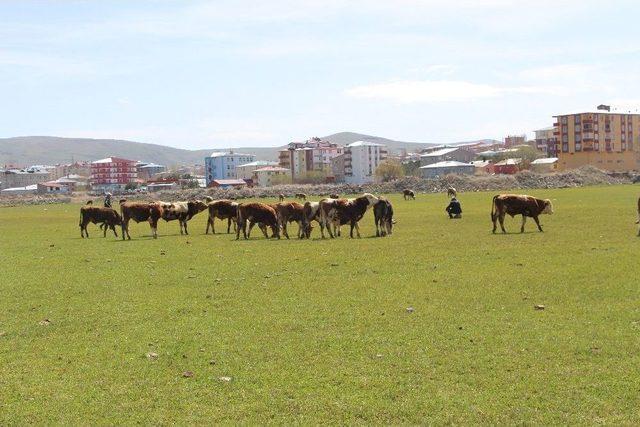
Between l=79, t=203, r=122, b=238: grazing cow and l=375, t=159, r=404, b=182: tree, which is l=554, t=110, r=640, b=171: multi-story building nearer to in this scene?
l=375, t=159, r=404, b=182: tree

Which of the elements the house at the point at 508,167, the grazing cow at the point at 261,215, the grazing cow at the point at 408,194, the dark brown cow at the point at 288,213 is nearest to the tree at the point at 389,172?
the house at the point at 508,167

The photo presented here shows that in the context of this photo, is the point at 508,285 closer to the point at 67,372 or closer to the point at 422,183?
the point at 67,372

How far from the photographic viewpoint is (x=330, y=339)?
464 inches

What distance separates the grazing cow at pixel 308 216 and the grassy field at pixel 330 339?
26.6 feet

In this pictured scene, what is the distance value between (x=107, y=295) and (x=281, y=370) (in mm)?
7766

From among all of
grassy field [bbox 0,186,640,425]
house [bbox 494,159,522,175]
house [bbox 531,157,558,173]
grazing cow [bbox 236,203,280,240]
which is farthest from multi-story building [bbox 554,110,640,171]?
grassy field [bbox 0,186,640,425]

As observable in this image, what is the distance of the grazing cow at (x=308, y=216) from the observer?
30.9 meters

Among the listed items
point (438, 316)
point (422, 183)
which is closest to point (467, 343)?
point (438, 316)

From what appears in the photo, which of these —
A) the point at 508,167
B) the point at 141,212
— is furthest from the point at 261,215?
the point at 508,167

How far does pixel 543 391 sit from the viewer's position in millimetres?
9016

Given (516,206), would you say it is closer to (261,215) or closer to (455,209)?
(261,215)

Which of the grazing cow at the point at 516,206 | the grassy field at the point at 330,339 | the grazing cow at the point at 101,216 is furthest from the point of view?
the grazing cow at the point at 101,216

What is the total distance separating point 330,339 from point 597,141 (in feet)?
497

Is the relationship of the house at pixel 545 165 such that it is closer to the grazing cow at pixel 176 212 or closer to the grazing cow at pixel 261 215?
the grazing cow at pixel 176 212
